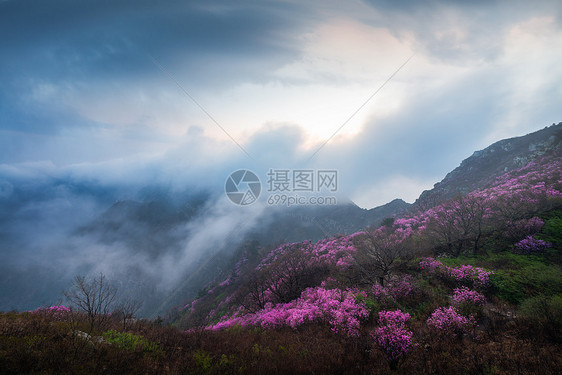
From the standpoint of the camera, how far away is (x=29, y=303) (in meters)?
112

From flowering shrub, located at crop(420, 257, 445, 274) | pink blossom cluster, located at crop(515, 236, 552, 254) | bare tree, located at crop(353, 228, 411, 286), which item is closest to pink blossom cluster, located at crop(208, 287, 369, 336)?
bare tree, located at crop(353, 228, 411, 286)

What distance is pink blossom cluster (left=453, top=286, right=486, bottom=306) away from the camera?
8.48 m

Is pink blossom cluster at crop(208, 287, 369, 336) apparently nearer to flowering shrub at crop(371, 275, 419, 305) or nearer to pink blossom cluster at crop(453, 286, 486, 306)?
flowering shrub at crop(371, 275, 419, 305)

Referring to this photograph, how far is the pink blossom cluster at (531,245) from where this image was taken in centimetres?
1184

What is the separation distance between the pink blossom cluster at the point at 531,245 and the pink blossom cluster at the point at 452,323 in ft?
30.8

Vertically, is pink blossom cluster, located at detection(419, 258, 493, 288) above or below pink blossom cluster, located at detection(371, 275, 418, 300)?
above

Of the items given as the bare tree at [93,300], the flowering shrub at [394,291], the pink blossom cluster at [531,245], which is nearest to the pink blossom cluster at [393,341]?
the flowering shrub at [394,291]

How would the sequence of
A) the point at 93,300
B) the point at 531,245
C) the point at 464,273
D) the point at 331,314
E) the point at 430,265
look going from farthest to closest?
the point at 430,265 → the point at 531,245 → the point at 464,273 → the point at 331,314 → the point at 93,300

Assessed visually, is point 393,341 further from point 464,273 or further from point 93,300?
point 93,300

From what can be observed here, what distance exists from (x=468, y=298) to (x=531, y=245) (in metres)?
8.09

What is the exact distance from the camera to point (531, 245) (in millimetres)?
12156

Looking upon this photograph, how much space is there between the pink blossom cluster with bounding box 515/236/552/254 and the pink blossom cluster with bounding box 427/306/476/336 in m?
9.40

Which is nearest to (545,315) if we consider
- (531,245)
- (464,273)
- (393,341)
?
(464,273)

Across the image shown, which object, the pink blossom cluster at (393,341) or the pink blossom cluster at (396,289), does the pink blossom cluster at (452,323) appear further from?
the pink blossom cluster at (396,289)
